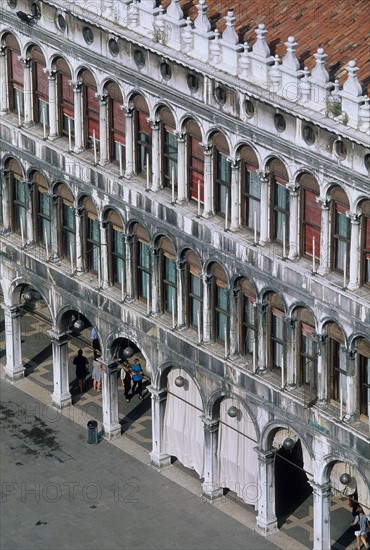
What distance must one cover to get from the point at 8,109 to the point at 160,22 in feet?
51.0

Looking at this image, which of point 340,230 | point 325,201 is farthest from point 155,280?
point 325,201

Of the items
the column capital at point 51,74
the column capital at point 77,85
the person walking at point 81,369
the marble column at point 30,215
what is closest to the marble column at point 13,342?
the person walking at point 81,369

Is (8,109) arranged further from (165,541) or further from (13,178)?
(165,541)

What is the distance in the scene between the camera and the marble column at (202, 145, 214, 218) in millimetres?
102812

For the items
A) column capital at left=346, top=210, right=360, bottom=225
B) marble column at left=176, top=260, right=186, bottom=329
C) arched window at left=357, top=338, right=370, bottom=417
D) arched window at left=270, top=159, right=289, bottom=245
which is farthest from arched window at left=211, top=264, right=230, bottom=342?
column capital at left=346, top=210, right=360, bottom=225

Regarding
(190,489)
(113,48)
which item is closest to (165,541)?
(190,489)

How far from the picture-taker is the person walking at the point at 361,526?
102m

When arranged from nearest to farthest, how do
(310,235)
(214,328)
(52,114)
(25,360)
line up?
(310,235), (214,328), (52,114), (25,360)

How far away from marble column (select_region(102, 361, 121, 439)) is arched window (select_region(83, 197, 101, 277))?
4667 mm

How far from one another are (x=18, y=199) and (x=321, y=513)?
84.8ft

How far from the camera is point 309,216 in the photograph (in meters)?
98.4

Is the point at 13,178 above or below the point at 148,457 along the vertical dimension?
above

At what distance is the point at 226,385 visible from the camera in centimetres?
10475

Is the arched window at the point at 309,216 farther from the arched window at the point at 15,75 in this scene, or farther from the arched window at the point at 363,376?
the arched window at the point at 15,75
